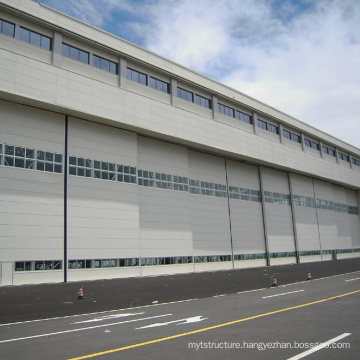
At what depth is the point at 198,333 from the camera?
8.29 meters

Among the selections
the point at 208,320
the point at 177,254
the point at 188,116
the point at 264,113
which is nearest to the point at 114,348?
the point at 208,320

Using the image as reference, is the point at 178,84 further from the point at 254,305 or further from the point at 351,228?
the point at 351,228

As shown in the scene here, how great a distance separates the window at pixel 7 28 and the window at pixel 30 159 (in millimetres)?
7781

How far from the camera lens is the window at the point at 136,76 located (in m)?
30.6

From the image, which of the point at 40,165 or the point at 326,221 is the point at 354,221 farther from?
the point at 40,165

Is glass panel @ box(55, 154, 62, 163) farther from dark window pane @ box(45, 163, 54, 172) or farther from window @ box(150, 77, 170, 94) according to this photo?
window @ box(150, 77, 170, 94)

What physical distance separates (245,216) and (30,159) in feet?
79.4

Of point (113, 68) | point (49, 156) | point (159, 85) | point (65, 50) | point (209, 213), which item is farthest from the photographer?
point (209, 213)

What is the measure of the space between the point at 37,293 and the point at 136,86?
19.3 metres

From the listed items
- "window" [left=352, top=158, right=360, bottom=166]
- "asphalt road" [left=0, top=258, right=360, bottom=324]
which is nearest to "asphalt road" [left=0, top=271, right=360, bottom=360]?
"asphalt road" [left=0, top=258, right=360, bottom=324]

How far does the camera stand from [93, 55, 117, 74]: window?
2864 centimetres

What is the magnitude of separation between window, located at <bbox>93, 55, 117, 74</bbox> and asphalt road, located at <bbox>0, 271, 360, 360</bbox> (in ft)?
71.2

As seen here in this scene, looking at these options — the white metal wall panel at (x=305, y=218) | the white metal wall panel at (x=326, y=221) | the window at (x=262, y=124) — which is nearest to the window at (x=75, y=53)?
the window at (x=262, y=124)

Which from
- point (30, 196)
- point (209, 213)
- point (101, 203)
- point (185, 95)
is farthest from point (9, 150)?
point (209, 213)
